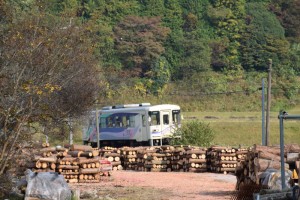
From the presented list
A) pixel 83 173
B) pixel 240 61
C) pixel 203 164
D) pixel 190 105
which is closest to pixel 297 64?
pixel 240 61

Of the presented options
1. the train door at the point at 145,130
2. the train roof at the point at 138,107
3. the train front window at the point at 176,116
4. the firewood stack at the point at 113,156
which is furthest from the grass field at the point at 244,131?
the firewood stack at the point at 113,156

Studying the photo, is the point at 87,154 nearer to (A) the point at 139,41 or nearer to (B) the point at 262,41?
(A) the point at 139,41

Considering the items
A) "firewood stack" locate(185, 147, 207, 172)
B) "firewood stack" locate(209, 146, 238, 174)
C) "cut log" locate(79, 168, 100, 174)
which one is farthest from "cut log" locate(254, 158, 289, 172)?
"firewood stack" locate(185, 147, 207, 172)

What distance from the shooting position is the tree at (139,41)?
88000mm

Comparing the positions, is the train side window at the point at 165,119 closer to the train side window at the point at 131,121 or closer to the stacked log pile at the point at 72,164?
the train side window at the point at 131,121

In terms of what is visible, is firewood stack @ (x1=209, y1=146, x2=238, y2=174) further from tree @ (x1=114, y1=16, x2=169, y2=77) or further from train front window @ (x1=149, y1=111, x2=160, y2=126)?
tree @ (x1=114, y1=16, x2=169, y2=77)

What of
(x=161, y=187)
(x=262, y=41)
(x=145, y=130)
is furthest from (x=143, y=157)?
(x=262, y=41)

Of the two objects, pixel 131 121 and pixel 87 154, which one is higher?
pixel 131 121

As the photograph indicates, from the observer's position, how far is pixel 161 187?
88.3 ft

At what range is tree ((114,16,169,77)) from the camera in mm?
88000

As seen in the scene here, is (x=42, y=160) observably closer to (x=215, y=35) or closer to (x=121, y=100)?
(x=121, y=100)

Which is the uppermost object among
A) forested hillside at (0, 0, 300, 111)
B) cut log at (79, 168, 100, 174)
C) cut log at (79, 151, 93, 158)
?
forested hillside at (0, 0, 300, 111)

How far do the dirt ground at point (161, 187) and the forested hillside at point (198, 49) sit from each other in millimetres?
Answer: 33097

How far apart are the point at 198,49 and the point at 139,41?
6.23 m
